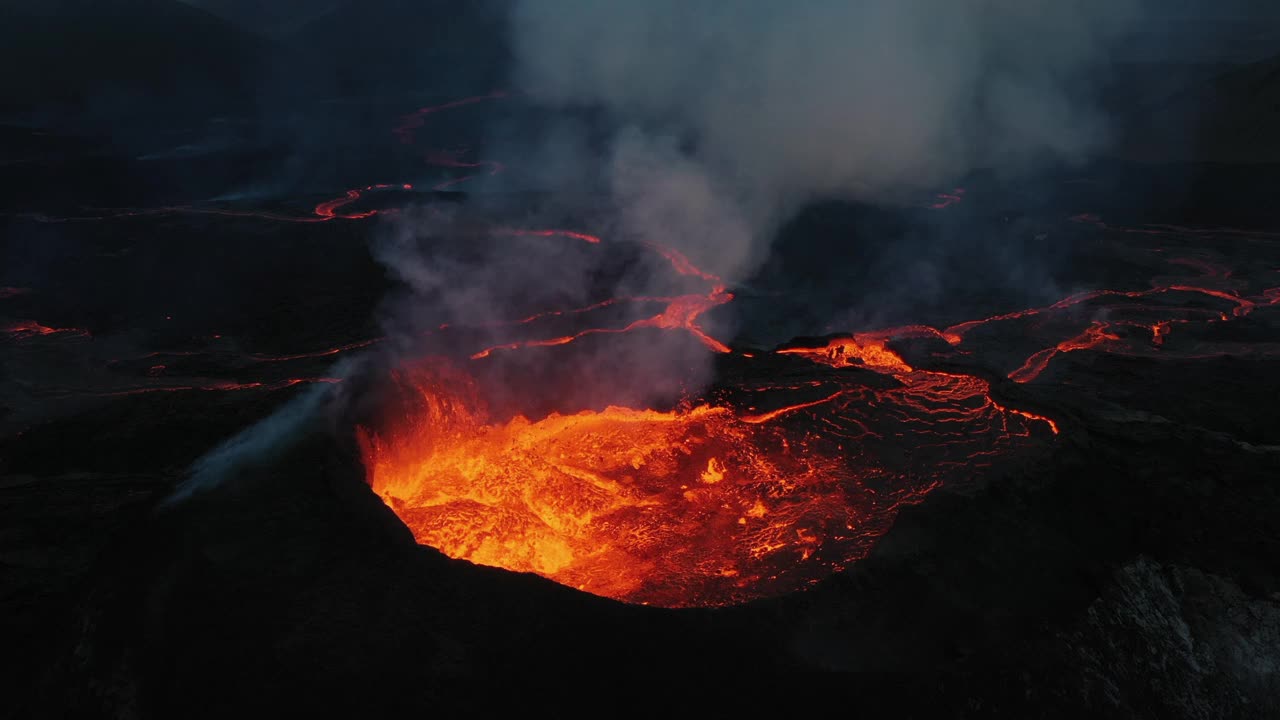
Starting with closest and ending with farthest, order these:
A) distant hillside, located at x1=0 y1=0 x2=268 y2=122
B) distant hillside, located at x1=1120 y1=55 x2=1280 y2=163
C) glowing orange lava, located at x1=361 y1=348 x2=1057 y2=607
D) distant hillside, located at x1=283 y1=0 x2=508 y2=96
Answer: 1. glowing orange lava, located at x1=361 y1=348 x2=1057 y2=607
2. distant hillside, located at x1=1120 y1=55 x2=1280 y2=163
3. distant hillside, located at x1=0 y1=0 x2=268 y2=122
4. distant hillside, located at x1=283 y1=0 x2=508 y2=96

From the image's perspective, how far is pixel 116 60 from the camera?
29188 millimetres

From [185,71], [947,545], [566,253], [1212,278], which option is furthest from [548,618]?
[185,71]

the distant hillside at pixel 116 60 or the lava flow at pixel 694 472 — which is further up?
the distant hillside at pixel 116 60

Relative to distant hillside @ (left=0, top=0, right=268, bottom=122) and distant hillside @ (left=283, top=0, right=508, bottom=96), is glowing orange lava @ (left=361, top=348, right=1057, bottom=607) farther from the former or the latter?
distant hillside @ (left=283, top=0, right=508, bottom=96)

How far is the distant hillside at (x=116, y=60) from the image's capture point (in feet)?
87.2

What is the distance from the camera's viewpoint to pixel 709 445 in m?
6.56

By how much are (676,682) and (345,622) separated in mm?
1738

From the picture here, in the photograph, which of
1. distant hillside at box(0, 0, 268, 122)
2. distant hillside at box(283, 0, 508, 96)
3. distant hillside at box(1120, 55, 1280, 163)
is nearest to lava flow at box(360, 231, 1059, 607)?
distant hillside at box(1120, 55, 1280, 163)

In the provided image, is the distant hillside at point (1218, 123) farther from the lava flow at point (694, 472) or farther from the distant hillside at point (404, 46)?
the distant hillside at point (404, 46)

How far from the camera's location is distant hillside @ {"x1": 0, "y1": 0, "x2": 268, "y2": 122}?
2659 centimetres

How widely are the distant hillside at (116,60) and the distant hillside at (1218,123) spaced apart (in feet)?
108

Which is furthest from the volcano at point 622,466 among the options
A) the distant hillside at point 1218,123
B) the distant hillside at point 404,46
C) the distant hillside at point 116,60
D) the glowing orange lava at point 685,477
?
the distant hillside at point 404,46

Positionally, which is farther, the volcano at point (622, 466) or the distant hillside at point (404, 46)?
the distant hillside at point (404, 46)

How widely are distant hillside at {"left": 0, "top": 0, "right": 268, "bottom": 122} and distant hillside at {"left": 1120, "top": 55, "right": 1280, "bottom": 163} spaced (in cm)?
3288
